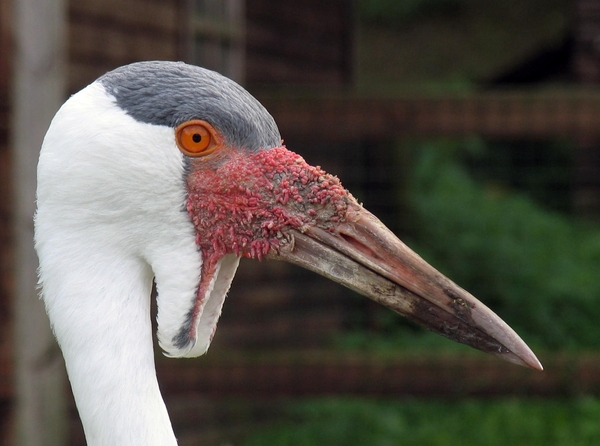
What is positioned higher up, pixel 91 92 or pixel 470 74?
pixel 470 74

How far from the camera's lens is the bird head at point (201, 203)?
6.57ft

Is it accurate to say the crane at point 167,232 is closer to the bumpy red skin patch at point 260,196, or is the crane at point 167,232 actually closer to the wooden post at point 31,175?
the bumpy red skin patch at point 260,196

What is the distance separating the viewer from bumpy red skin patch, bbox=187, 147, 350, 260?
2.10 metres

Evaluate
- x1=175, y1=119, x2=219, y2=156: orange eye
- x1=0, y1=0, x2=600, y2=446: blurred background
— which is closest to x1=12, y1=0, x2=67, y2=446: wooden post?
x1=0, y1=0, x2=600, y2=446: blurred background

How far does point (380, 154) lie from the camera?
795cm

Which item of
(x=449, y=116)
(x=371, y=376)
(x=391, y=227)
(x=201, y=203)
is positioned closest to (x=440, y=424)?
(x=371, y=376)

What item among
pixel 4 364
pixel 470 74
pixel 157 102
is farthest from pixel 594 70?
pixel 157 102

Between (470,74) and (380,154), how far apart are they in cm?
492

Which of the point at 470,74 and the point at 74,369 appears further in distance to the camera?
the point at 470,74

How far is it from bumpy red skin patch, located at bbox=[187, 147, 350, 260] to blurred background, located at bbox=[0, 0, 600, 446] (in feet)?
6.81

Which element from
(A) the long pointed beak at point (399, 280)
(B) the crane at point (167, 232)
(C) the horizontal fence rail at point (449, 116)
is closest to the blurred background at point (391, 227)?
(C) the horizontal fence rail at point (449, 116)

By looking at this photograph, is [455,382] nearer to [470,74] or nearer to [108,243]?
[108,243]

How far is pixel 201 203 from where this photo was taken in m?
2.09

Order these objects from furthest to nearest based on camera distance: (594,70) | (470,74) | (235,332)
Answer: (470,74) → (594,70) → (235,332)
